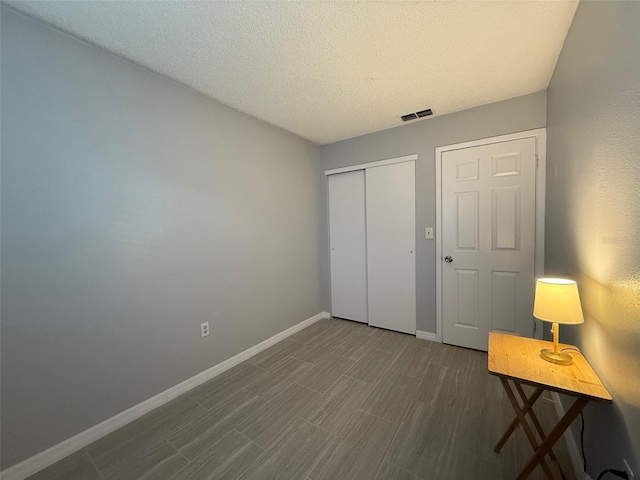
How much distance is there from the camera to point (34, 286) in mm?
1367

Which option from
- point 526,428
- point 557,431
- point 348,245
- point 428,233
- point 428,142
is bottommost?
point 526,428

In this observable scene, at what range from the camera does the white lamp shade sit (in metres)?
1.09

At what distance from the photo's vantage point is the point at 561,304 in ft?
3.63

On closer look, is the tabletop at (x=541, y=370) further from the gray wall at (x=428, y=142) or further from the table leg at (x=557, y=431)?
the gray wall at (x=428, y=142)

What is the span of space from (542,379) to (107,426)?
2547 mm

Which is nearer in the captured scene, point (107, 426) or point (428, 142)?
point (107, 426)

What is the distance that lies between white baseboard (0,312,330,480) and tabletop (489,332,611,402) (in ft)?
7.15

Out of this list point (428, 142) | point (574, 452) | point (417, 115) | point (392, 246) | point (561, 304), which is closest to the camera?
point (561, 304)

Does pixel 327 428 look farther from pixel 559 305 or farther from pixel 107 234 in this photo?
pixel 107 234

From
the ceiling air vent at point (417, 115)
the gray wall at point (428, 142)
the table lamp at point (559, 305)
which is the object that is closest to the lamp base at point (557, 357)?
the table lamp at point (559, 305)

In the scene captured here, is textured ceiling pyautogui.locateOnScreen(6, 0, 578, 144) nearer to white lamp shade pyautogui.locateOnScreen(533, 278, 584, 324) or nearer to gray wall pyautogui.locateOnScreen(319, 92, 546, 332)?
gray wall pyautogui.locateOnScreen(319, 92, 546, 332)

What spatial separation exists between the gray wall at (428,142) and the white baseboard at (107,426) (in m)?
2.09

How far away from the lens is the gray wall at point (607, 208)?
0.82m

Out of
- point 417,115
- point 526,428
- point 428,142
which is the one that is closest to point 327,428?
point 526,428
